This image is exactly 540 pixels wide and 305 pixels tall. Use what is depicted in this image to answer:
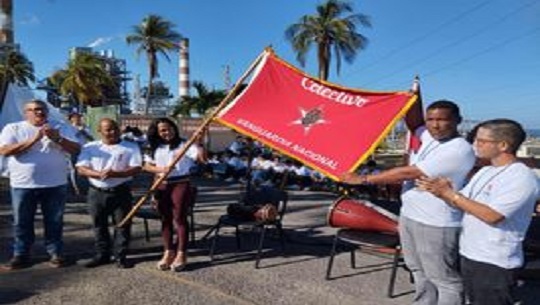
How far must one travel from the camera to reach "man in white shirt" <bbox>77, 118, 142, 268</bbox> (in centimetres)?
635

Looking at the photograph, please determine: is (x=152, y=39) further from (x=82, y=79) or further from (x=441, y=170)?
(x=441, y=170)

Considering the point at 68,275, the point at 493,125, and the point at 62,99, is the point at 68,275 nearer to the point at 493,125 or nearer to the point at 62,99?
the point at 493,125

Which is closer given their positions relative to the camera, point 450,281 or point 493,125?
point 493,125

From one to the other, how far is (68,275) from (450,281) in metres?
3.65

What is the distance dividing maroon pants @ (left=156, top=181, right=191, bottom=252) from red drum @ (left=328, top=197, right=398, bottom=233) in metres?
1.47

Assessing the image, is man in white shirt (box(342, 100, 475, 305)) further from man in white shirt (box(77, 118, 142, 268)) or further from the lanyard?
man in white shirt (box(77, 118, 142, 268))

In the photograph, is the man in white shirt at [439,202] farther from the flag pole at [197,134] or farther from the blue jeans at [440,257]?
the flag pole at [197,134]

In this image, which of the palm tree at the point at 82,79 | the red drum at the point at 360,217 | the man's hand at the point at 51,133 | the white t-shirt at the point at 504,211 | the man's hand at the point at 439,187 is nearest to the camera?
the white t-shirt at the point at 504,211

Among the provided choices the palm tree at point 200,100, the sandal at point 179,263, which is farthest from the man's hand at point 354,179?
the palm tree at point 200,100

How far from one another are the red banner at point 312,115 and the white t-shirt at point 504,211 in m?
2.18

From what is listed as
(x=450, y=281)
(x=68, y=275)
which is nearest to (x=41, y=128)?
(x=68, y=275)

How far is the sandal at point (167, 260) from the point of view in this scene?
6.32 meters

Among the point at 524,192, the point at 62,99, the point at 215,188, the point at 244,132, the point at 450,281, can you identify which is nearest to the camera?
the point at 524,192

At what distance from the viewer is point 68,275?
237 inches
